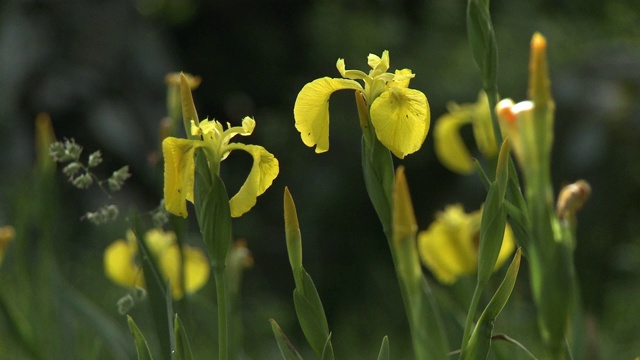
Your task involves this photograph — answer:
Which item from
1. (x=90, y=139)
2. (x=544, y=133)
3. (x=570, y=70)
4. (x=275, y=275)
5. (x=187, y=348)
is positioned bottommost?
(x=275, y=275)

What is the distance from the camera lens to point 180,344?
59 cm

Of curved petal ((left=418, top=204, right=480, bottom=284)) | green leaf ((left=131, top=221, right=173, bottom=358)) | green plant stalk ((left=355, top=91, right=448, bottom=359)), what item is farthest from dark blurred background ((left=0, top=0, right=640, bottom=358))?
green plant stalk ((left=355, top=91, right=448, bottom=359))

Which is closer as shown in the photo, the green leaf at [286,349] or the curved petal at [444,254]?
the green leaf at [286,349]

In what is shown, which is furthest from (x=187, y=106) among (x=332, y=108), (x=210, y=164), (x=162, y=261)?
(x=332, y=108)

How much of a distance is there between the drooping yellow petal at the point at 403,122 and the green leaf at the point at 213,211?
10cm

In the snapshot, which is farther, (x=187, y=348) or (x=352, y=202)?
(x=352, y=202)

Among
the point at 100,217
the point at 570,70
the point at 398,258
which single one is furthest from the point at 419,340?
the point at 570,70

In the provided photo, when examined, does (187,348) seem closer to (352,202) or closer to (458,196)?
(458,196)

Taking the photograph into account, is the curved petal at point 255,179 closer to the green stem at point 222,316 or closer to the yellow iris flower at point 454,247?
the green stem at point 222,316

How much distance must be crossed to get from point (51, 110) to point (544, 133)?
1.96 meters

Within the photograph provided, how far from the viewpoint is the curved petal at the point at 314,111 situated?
→ 2.01 feet

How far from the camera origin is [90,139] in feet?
7.71

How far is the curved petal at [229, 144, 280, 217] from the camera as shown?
1.96ft

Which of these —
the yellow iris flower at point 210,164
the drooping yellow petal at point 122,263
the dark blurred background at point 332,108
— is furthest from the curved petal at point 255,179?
the dark blurred background at point 332,108
